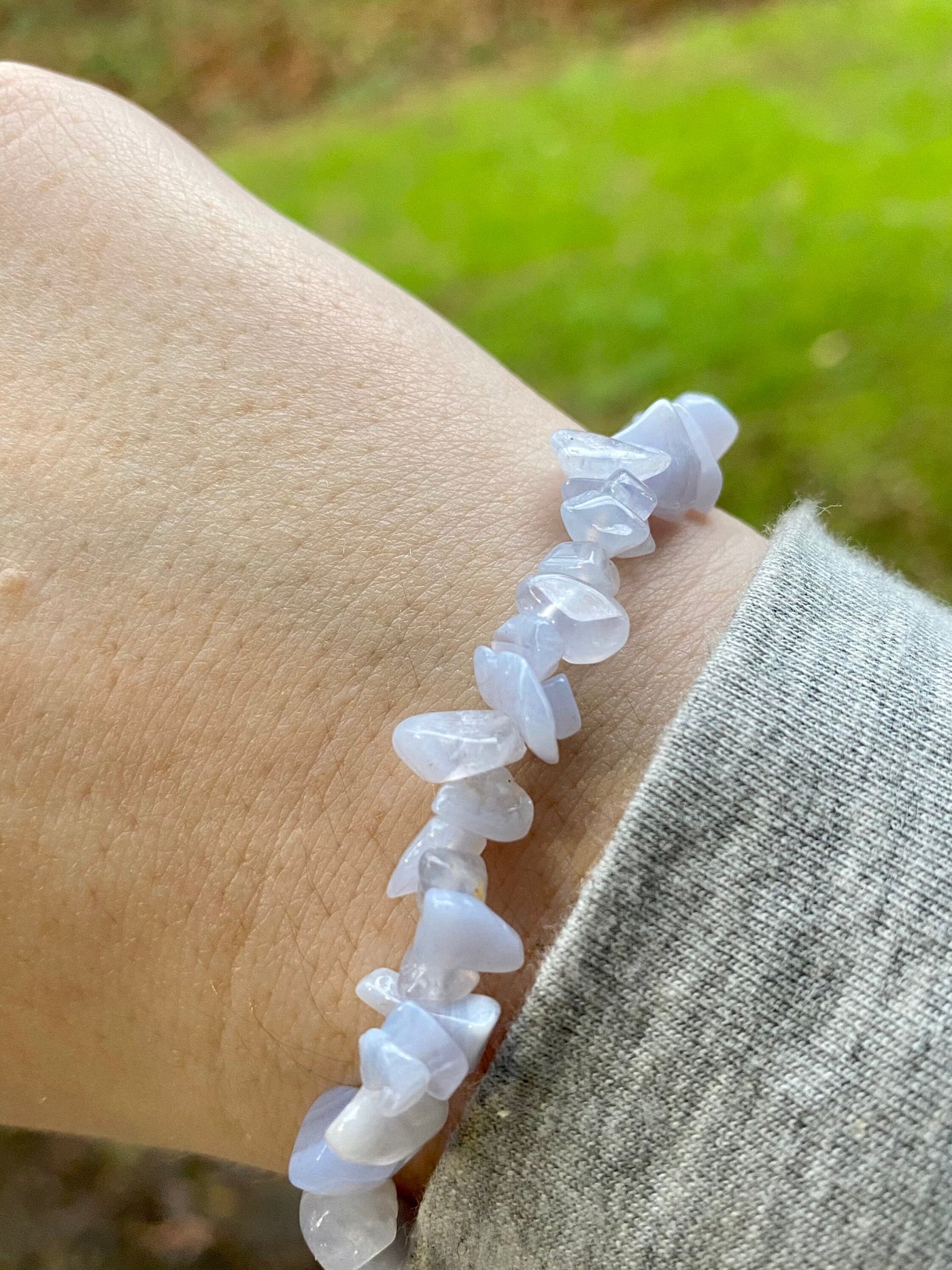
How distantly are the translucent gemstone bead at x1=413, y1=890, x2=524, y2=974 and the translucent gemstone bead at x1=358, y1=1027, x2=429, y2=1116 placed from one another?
0.06m

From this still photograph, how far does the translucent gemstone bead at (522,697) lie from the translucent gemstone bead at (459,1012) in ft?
0.59

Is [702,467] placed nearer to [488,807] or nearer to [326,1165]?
[488,807]

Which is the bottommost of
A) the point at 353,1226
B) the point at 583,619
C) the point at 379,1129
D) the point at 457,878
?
the point at 353,1226

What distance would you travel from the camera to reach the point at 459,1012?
0.72 metres

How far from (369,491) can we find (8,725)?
0.35 metres

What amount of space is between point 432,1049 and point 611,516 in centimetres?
44

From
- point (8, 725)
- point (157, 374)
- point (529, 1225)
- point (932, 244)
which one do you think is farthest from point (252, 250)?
point (932, 244)

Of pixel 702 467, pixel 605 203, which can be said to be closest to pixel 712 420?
pixel 702 467

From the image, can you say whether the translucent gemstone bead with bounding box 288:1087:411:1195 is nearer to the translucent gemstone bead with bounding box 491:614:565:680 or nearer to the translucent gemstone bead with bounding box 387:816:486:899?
the translucent gemstone bead with bounding box 387:816:486:899

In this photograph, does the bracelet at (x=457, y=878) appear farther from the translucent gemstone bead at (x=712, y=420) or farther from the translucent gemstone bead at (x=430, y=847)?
the translucent gemstone bead at (x=712, y=420)

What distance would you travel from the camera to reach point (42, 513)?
2.93ft

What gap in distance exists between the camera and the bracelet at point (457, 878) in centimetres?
71

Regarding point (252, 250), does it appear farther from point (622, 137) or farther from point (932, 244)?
point (622, 137)

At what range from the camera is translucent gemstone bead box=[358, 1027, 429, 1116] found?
0.69 metres
